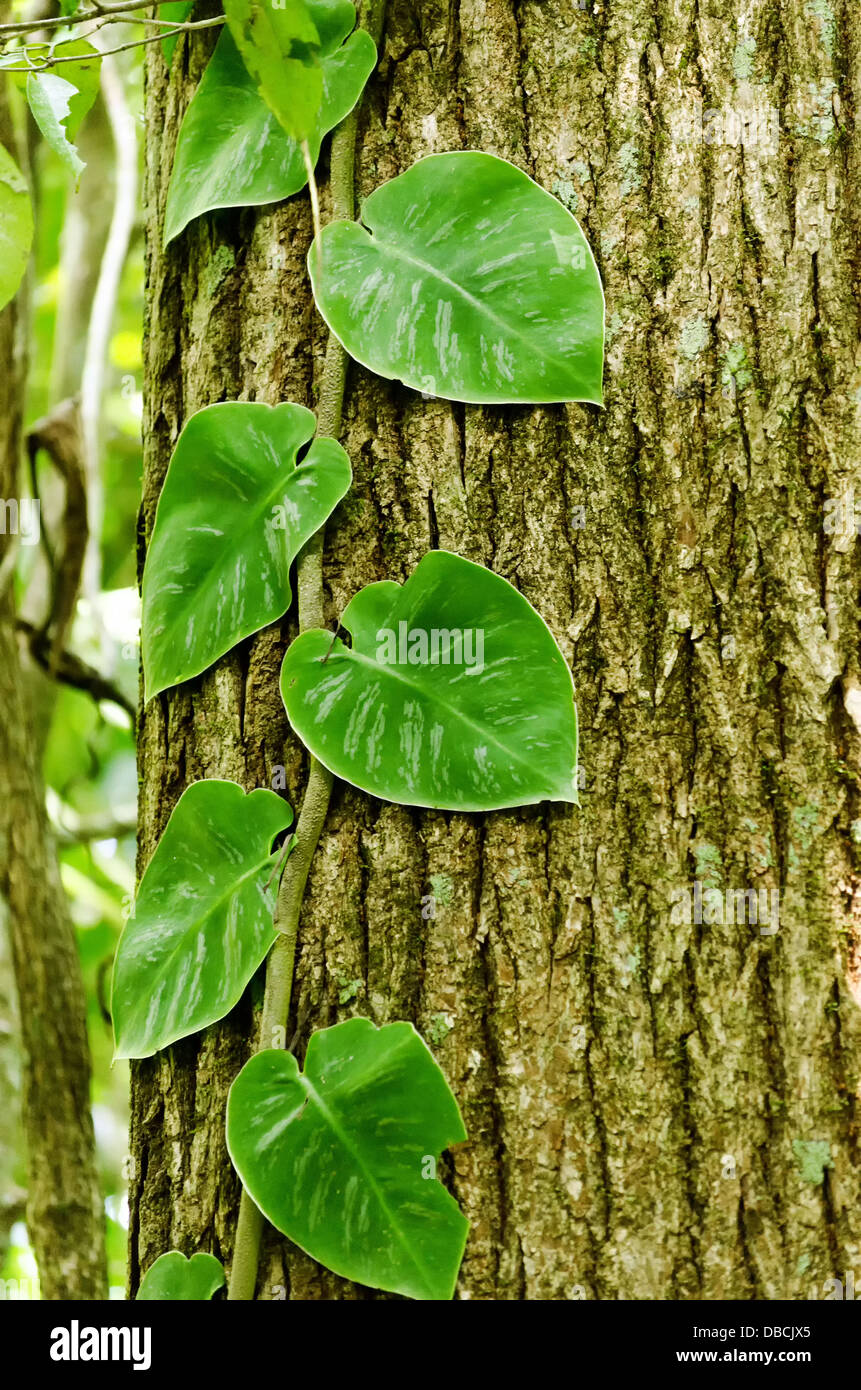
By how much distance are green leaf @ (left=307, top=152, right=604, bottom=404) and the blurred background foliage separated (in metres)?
0.94

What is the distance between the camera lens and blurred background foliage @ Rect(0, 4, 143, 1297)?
1.84 meters

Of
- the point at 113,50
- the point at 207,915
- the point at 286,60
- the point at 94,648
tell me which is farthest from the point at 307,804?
the point at 94,648

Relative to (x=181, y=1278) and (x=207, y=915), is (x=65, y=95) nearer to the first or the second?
(x=207, y=915)

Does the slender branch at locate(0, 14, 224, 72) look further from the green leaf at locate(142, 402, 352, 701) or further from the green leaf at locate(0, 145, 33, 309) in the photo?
the green leaf at locate(142, 402, 352, 701)

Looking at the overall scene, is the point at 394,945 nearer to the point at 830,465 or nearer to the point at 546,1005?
the point at 546,1005

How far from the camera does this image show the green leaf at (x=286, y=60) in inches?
29.2

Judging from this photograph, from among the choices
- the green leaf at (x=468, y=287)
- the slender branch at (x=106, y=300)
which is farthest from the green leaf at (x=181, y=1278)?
the slender branch at (x=106, y=300)

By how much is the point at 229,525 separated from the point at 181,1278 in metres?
0.57

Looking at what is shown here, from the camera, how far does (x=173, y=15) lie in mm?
959

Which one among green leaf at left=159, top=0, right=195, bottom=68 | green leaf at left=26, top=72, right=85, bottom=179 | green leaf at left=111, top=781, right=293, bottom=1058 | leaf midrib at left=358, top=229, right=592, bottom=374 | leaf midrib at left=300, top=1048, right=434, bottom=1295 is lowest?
leaf midrib at left=300, top=1048, right=434, bottom=1295

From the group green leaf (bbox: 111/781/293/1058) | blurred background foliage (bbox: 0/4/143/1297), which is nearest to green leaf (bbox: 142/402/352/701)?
green leaf (bbox: 111/781/293/1058)

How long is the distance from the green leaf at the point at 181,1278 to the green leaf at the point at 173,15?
100 centimetres

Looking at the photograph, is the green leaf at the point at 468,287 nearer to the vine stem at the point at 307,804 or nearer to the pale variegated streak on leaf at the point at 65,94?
the vine stem at the point at 307,804

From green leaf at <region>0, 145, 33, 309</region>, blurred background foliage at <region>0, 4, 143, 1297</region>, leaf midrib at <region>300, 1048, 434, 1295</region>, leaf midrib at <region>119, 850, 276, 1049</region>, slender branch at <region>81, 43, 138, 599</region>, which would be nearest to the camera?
leaf midrib at <region>300, 1048, 434, 1295</region>
